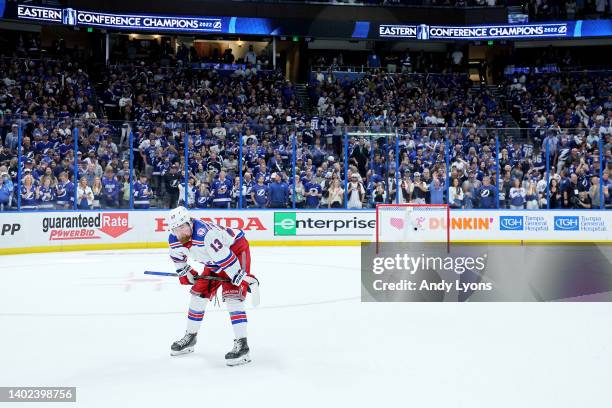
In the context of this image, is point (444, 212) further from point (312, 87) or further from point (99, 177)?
Answer: point (312, 87)

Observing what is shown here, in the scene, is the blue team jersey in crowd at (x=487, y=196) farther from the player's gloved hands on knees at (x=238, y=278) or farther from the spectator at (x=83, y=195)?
the player's gloved hands on knees at (x=238, y=278)

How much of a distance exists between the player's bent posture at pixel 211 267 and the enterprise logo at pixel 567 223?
1274cm

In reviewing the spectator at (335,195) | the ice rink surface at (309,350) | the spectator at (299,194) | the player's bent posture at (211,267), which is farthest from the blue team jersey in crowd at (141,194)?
the player's bent posture at (211,267)

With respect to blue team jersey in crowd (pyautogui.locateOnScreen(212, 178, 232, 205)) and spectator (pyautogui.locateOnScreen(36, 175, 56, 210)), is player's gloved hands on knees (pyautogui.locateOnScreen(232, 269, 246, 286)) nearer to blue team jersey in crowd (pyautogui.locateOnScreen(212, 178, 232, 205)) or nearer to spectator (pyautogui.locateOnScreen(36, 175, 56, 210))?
spectator (pyautogui.locateOnScreen(36, 175, 56, 210))

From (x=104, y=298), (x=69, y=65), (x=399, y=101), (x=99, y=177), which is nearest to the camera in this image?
(x=104, y=298)

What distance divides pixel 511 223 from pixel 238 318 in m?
12.6

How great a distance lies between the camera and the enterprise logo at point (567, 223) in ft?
57.7

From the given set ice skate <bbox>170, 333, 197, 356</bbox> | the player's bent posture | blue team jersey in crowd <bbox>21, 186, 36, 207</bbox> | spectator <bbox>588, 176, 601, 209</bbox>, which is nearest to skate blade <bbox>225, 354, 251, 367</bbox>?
the player's bent posture

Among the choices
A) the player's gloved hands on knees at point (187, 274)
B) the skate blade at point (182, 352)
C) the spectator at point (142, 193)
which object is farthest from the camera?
the spectator at point (142, 193)

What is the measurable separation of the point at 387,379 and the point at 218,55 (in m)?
25.3

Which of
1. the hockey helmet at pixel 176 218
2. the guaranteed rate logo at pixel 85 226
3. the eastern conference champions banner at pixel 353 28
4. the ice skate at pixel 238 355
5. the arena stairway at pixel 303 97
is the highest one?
the eastern conference champions banner at pixel 353 28

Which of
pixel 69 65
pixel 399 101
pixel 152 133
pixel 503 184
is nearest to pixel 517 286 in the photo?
pixel 503 184

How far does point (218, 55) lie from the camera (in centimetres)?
2955

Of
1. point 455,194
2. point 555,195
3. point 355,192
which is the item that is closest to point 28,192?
point 355,192
